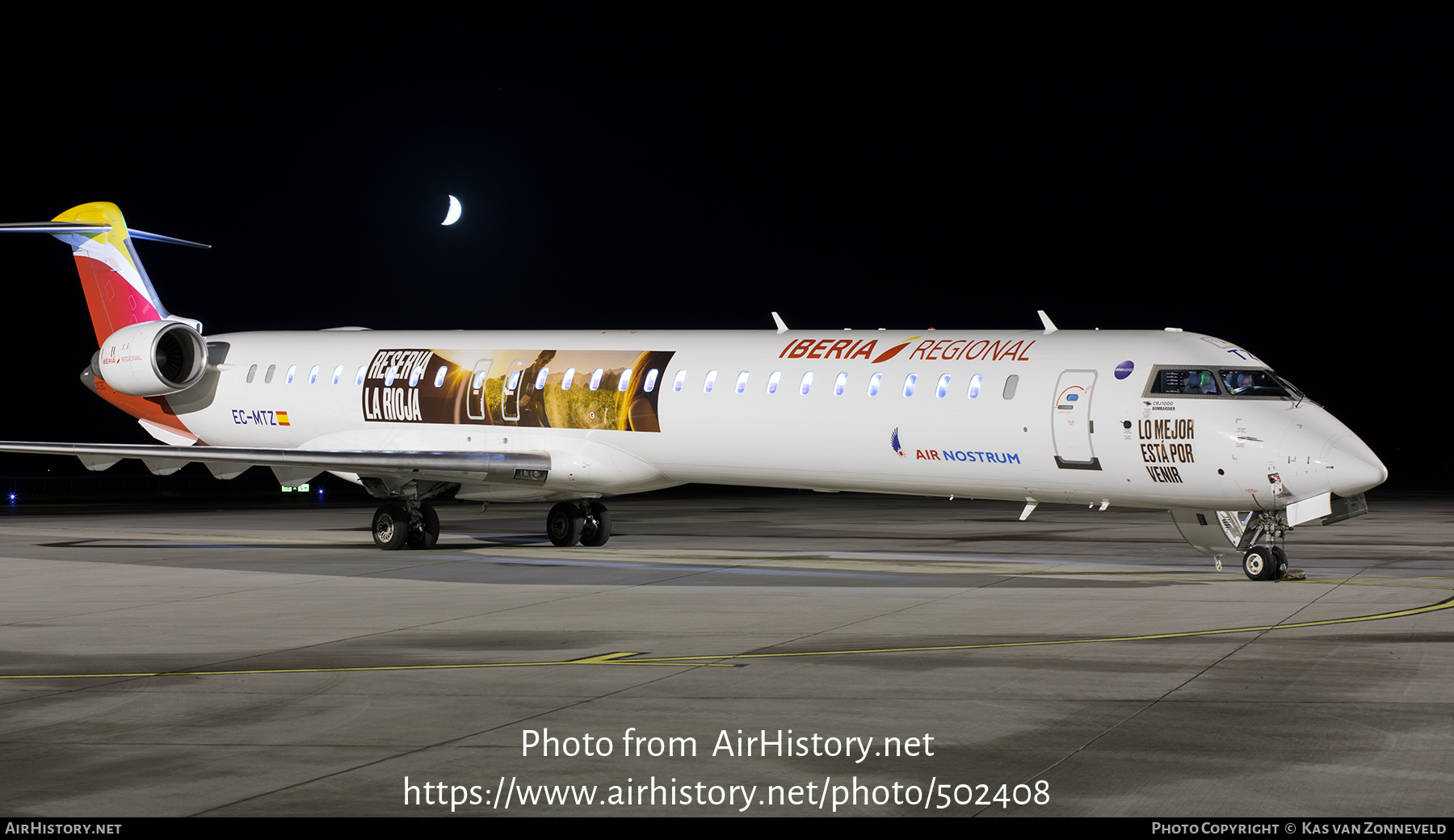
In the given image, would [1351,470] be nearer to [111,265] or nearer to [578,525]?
[578,525]

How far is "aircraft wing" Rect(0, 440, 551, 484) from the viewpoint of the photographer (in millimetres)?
22000

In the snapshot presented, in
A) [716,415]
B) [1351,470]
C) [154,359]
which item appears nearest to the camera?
[1351,470]

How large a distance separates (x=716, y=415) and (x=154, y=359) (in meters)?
11.2

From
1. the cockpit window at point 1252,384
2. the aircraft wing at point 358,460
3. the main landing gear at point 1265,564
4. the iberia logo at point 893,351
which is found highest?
the aircraft wing at point 358,460

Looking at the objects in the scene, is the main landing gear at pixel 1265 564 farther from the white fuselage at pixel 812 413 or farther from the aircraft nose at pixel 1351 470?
the aircraft nose at pixel 1351 470

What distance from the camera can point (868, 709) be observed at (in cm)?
915

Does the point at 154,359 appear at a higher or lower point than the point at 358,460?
higher

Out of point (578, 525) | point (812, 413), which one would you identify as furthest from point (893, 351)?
point (578, 525)

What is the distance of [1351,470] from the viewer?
16.0 meters

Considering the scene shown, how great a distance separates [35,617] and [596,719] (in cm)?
831

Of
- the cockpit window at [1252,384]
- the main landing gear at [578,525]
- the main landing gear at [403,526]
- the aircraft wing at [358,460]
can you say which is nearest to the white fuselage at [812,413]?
the cockpit window at [1252,384]

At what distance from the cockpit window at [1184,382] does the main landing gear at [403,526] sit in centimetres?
1196

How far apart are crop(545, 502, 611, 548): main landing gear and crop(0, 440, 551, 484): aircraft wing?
1.81 metres

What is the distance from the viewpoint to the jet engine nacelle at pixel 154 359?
25766 millimetres
